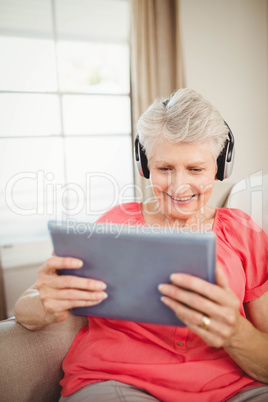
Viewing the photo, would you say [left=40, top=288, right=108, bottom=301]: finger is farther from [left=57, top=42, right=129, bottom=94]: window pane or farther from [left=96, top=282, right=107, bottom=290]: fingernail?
[left=57, top=42, right=129, bottom=94]: window pane

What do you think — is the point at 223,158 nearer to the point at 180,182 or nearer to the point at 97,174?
the point at 180,182

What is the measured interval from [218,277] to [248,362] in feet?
1.12

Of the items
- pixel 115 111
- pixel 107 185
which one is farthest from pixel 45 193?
pixel 115 111

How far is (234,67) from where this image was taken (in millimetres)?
2697

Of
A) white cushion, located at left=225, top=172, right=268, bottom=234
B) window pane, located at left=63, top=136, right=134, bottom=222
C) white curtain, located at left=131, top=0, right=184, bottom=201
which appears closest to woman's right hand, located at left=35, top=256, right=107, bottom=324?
white cushion, located at left=225, top=172, right=268, bottom=234

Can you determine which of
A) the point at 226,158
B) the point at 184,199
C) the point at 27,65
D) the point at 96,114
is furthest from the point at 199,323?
the point at 27,65

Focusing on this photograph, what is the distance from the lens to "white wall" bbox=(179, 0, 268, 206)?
258cm

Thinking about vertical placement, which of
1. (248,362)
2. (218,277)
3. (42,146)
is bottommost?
(248,362)

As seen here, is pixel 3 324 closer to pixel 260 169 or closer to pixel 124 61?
pixel 124 61

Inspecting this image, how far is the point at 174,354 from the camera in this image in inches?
35.0

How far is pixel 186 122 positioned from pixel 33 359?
84 centimetres

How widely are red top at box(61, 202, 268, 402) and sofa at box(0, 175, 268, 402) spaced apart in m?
0.05

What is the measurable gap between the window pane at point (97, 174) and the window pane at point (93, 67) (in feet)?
1.38

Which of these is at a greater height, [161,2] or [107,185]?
[161,2]
